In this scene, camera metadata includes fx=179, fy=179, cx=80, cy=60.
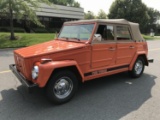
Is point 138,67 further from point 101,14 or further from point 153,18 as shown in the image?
point 153,18

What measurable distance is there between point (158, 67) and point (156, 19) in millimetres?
70549

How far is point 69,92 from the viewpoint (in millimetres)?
4312

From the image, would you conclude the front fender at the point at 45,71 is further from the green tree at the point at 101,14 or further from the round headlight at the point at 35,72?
the green tree at the point at 101,14

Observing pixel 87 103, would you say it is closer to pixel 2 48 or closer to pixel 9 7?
pixel 2 48

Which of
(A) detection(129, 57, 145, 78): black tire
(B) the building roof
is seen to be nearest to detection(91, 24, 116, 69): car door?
(A) detection(129, 57, 145, 78): black tire

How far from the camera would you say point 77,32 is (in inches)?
203

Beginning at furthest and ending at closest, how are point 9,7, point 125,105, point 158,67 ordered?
1. point 9,7
2. point 158,67
3. point 125,105

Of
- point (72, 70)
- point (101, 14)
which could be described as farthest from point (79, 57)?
point (101, 14)

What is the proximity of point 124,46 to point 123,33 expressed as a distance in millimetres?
447

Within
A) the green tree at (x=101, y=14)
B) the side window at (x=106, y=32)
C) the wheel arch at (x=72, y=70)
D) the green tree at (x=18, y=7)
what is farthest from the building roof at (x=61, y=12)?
the wheel arch at (x=72, y=70)

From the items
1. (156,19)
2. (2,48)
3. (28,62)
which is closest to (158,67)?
(28,62)

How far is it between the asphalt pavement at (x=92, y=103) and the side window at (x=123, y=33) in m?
1.46

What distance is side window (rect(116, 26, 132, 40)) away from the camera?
549 centimetres

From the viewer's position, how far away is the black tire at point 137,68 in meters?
6.17
